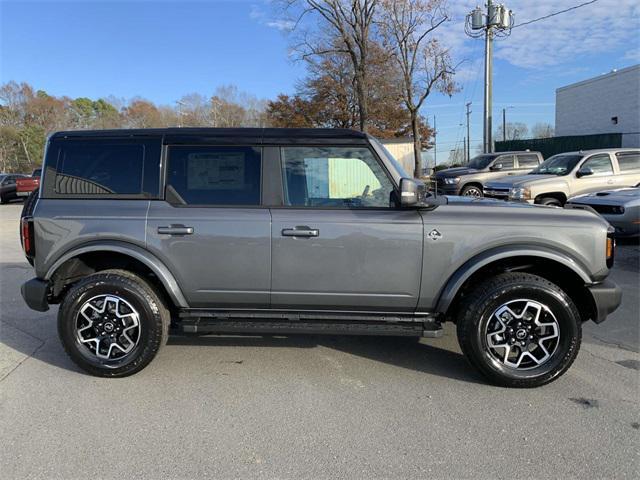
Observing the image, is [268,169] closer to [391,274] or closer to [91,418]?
[391,274]

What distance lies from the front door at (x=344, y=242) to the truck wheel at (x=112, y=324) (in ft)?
3.25

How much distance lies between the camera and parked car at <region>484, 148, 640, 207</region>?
10906mm

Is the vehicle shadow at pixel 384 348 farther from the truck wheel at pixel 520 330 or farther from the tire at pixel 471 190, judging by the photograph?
the tire at pixel 471 190

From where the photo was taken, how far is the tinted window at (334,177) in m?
3.72

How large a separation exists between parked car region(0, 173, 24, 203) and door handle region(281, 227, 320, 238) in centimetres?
2478

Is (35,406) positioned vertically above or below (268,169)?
below

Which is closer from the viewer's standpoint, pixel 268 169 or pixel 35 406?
pixel 35 406

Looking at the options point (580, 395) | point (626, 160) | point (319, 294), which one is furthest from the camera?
point (626, 160)

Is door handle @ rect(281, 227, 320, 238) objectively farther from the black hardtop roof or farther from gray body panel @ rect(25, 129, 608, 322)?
the black hardtop roof

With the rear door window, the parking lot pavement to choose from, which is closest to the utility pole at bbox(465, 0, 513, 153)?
the rear door window

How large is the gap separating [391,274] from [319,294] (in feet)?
1.93

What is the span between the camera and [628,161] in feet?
37.6

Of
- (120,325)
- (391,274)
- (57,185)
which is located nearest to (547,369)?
(391,274)

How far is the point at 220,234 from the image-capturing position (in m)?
3.64
